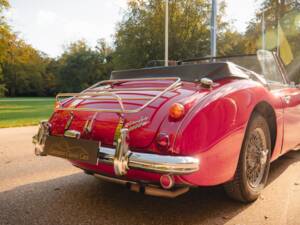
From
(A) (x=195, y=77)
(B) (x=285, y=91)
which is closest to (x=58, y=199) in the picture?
(A) (x=195, y=77)

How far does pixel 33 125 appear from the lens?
963 centimetres

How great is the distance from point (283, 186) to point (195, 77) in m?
1.57

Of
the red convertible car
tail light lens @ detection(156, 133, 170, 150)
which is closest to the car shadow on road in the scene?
the red convertible car

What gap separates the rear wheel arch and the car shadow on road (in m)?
0.80

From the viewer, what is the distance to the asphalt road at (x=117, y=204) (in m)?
2.49

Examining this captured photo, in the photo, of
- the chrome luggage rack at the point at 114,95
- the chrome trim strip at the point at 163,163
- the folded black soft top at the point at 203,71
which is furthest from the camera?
the folded black soft top at the point at 203,71

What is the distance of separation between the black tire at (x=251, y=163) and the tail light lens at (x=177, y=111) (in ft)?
2.51

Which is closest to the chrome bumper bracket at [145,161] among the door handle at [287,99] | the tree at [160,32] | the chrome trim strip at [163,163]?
the chrome trim strip at [163,163]

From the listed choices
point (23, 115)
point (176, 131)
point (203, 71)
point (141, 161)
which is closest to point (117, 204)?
point (141, 161)

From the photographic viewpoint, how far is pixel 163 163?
6.95 ft

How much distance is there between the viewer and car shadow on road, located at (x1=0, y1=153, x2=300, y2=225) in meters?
2.47

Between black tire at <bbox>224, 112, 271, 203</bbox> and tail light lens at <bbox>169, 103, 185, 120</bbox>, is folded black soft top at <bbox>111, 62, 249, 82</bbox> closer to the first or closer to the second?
black tire at <bbox>224, 112, 271, 203</bbox>

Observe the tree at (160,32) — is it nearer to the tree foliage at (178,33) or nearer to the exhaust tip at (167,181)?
the tree foliage at (178,33)

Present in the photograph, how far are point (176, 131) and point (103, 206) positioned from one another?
3.56 ft
